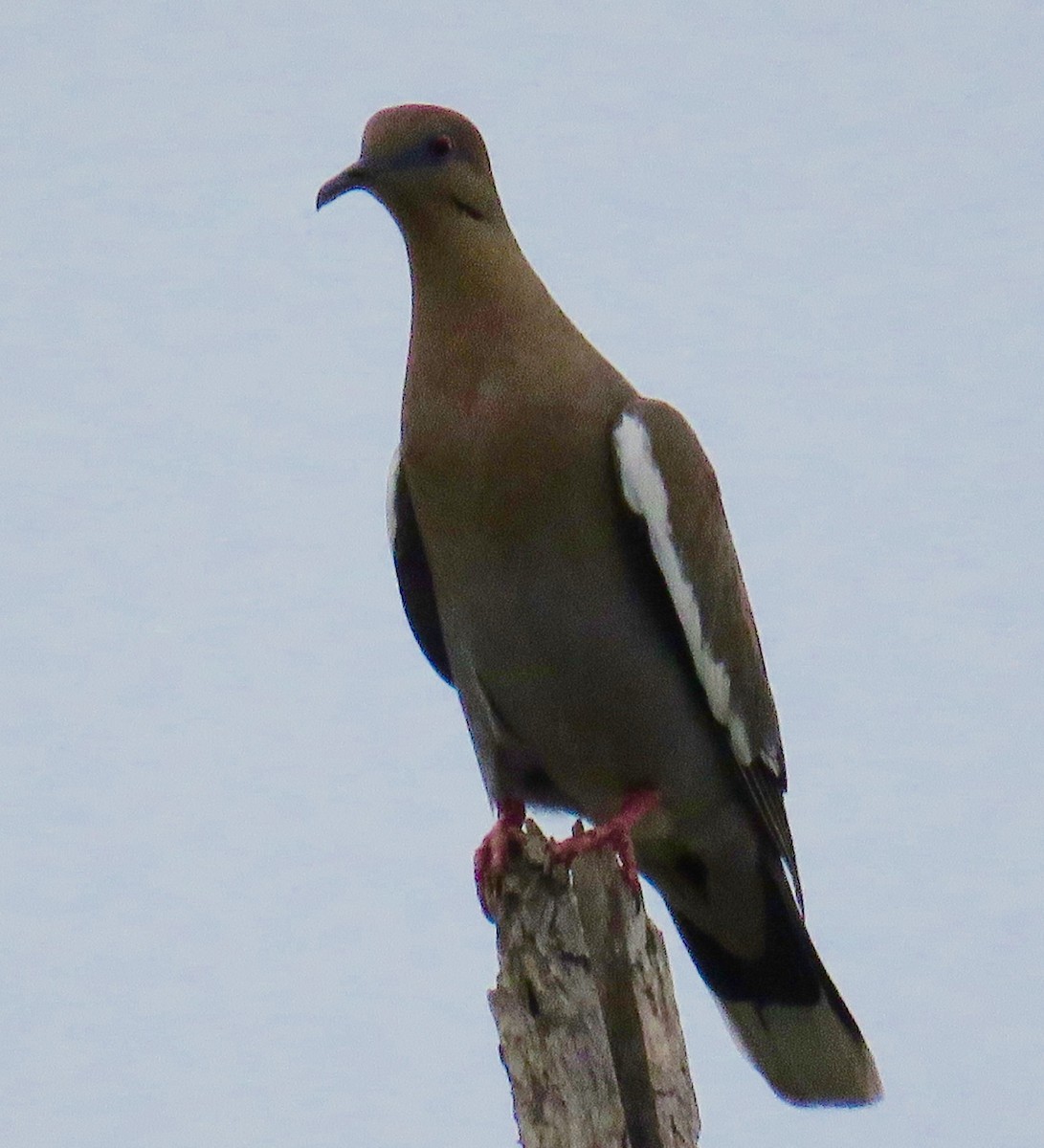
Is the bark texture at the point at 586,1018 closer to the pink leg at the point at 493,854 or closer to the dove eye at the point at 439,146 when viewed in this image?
the pink leg at the point at 493,854

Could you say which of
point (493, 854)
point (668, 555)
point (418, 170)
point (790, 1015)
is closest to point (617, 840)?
point (493, 854)

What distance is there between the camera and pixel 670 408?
4.83 m

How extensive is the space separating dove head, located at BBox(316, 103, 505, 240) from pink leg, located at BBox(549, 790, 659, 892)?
4.63 ft

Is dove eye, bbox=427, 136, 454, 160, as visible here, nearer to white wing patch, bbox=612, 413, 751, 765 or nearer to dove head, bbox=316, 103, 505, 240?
dove head, bbox=316, 103, 505, 240

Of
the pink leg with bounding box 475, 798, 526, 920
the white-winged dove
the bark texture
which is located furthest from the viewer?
the white-winged dove

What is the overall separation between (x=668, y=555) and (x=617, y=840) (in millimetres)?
697

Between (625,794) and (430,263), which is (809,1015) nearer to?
(625,794)

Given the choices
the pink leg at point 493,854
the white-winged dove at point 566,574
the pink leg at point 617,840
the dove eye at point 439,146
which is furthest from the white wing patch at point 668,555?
the dove eye at point 439,146

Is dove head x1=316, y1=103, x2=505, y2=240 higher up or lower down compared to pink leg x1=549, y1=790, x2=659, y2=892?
higher up

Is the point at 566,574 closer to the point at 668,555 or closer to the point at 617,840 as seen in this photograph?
the point at 668,555

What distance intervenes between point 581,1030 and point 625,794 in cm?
99

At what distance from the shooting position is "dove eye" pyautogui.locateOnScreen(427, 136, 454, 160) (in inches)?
189

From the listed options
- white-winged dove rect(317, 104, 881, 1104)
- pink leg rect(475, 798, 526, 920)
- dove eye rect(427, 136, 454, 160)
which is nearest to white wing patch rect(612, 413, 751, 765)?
white-winged dove rect(317, 104, 881, 1104)

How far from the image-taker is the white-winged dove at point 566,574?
4621 millimetres
